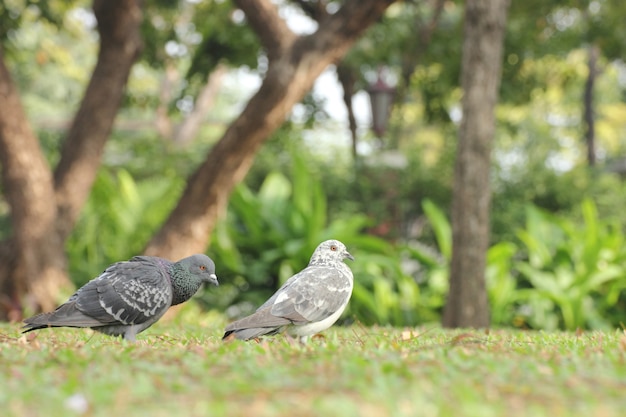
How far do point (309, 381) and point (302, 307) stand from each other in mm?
1595

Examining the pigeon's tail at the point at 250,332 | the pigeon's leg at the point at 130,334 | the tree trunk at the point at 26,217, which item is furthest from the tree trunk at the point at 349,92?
the pigeon's tail at the point at 250,332

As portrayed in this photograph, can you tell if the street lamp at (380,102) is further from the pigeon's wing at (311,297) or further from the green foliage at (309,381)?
the green foliage at (309,381)

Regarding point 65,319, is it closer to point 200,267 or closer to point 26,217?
point 200,267

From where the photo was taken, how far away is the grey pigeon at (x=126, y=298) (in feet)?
18.4

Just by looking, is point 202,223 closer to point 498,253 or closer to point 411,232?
point 498,253

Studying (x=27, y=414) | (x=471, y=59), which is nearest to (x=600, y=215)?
(x=471, y=59)

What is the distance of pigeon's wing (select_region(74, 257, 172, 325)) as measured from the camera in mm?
5637

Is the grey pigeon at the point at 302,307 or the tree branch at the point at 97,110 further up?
the tree branch at the point at 97,110

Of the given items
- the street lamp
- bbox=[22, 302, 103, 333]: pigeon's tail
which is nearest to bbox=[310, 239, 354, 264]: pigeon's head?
bbox=[22, 302, 103, 333]: pigeon's tail

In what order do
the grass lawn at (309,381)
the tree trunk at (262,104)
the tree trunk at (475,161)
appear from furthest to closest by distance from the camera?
the tree trunk at (262,104) < the tree trunk at (475,161) < the grass lawn at (309,381)

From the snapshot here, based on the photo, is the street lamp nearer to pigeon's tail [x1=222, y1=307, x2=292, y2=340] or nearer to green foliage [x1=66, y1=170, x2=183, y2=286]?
green foliage [x1=66, y1=170, x2=183, y2=286]

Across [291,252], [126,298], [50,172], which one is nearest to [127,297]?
[126,298]

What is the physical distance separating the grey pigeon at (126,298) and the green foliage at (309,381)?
0.41 metres

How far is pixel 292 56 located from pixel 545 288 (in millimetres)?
5252
